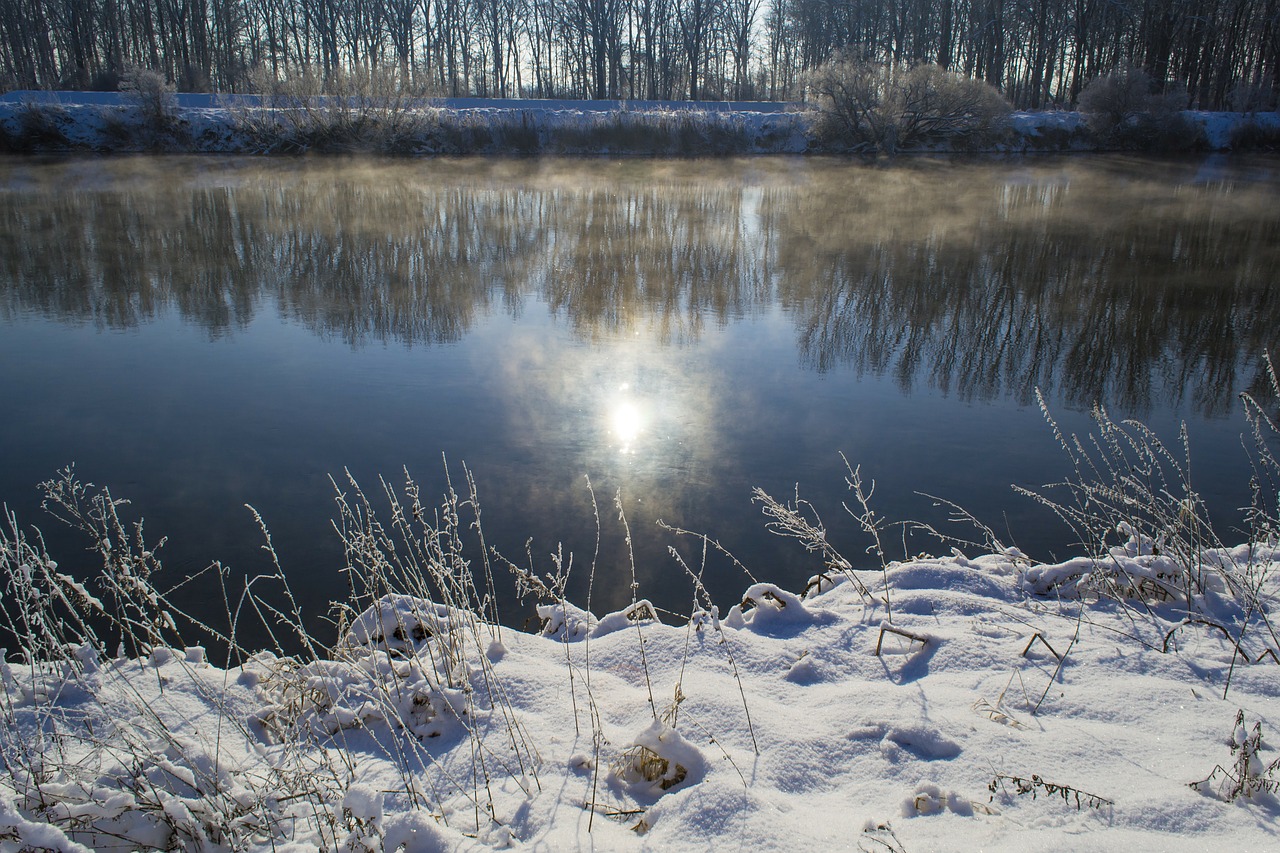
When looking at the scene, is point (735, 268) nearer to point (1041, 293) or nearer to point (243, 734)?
point (1041, 293)

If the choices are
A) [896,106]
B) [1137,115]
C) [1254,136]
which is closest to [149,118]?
[896,106]

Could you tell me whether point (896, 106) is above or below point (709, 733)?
above

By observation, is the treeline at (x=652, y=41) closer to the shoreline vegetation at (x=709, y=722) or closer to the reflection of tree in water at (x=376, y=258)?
the reflection of tree in water at (x=376, y=258)

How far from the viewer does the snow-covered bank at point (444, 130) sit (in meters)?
28.6

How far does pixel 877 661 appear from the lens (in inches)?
131

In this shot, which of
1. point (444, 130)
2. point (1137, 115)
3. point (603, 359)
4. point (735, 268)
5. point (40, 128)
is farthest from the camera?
point (1137, 115)

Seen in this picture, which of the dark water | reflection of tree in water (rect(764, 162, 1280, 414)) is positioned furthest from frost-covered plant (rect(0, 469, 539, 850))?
reflection of tree in water (rect(764, 162, 1280, 414))

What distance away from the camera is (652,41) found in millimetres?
53344

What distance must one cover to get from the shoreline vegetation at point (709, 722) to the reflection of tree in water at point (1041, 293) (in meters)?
4.05

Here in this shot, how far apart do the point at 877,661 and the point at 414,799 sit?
184 cm

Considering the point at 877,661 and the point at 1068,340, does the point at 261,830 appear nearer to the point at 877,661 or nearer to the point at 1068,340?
the point at 877,661

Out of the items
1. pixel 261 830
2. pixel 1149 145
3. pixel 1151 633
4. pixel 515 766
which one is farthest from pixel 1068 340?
pixel 1149 145

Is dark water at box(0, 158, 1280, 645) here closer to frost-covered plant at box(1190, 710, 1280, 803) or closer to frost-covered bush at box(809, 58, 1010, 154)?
frost-covered plant at box(1190, 710, 1280, 803)

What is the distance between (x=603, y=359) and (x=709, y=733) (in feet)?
18.2
